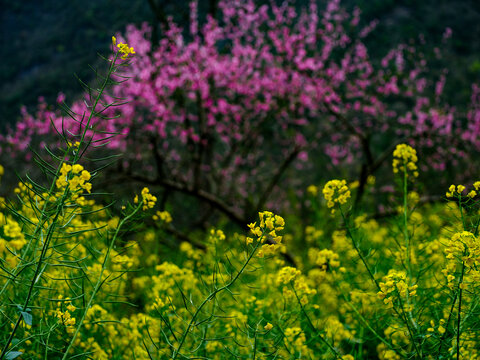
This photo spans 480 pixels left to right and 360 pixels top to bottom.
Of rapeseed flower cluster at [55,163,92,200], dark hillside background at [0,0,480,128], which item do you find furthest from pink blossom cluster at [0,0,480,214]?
rapeseed flower cluster at [55,163,92,200]

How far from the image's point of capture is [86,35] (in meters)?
14.9

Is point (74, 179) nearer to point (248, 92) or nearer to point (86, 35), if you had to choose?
point (248, 92)

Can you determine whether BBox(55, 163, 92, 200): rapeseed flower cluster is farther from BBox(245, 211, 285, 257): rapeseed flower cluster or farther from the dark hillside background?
the dark hillside background

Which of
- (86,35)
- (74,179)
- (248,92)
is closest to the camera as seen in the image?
(74,179)

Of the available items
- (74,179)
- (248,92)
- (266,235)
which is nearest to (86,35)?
(248,92)

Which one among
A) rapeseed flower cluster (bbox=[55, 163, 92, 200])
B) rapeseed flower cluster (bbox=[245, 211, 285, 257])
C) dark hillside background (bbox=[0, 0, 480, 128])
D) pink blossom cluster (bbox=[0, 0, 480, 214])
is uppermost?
dark hillside background (bbox=[0, 0, 480, 128])

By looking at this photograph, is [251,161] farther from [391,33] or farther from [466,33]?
[466,33]

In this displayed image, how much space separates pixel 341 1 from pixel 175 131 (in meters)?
7.61

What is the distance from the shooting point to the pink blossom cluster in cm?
862

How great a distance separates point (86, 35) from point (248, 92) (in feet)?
28.4

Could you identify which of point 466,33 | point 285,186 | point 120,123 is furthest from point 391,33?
point 120,123

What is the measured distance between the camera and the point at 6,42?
16.1 m

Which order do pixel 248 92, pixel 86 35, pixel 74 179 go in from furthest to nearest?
pixel 86 35 < pixel 248 92 < pixel 74 179

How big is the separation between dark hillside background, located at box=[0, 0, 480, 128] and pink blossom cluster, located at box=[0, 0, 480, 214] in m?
2.24
